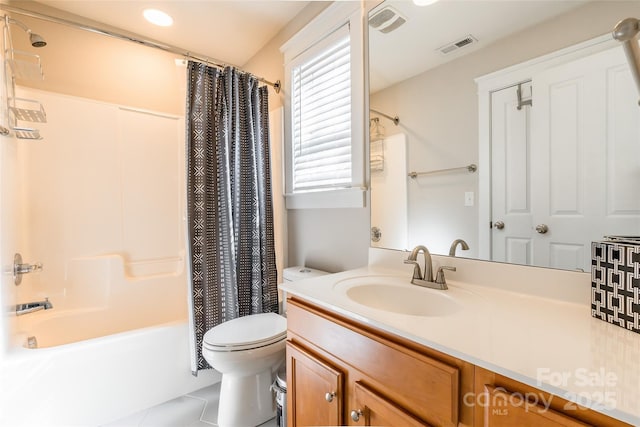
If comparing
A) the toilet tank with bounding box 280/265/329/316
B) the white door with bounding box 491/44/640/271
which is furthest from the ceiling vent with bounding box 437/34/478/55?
the toilet tank with bounding box 280/265/329/316

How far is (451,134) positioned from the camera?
1.14m

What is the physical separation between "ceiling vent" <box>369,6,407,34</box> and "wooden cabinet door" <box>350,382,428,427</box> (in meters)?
1.50

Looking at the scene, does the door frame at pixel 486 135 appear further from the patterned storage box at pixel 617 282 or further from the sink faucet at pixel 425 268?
the patterned storage box at pixel 617 282

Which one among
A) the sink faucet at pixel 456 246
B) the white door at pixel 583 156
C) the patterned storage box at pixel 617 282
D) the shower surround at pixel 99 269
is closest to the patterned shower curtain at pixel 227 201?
the shower surround at pixel 99 269

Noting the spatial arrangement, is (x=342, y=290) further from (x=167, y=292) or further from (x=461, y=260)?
(x=167, y=292)

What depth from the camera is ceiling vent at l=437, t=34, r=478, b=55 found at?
1087mm

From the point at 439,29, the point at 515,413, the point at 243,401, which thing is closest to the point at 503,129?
the point at 439,29

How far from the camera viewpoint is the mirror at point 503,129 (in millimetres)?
793

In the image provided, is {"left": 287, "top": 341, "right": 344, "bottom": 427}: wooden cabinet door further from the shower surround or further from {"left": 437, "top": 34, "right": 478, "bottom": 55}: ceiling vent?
{"left": 437, "top": 34, "right": 478, "bottom": 55}: ceiling vent

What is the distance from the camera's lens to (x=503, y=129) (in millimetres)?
990

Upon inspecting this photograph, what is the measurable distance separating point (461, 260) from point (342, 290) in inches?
19.2

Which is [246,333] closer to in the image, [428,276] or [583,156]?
[428,276]

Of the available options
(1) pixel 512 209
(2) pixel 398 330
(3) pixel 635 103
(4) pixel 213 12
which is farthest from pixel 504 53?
(4) pixel 213 12

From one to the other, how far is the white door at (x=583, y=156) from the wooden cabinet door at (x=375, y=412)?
654 millimetres
